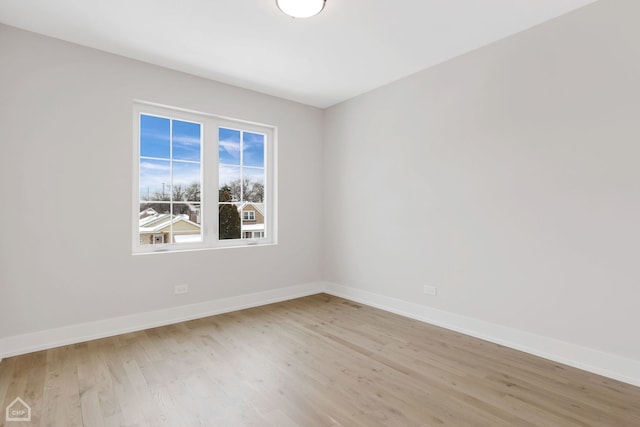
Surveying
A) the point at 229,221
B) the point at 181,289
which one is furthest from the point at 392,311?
the point at 181,289

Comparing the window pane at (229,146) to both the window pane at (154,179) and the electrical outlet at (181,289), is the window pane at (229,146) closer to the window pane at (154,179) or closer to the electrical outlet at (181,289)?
the window pane at (154,179)

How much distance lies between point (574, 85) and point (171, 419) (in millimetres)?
3845

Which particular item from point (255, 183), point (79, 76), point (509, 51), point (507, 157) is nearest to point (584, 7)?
point (509, 51)

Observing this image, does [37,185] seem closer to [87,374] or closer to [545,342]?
[87,374]

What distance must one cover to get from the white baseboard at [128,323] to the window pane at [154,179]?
4.28 feet

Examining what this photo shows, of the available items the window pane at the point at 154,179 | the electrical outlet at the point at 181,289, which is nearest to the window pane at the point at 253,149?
the window pane at the point at 154,179

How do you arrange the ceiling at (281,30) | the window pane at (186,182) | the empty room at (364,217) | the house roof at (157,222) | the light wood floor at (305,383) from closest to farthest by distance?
the light wood floor at (305,383) → the empty room at (364,217) → the ceiling at (281,30) → the house roof at (157,222) → the window pane at (186,182)

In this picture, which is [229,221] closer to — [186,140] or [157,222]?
[157,222]

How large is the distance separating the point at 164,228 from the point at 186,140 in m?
1.10

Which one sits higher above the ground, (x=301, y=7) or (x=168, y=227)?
(x=301, y=7)

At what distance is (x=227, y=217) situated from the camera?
417 cm

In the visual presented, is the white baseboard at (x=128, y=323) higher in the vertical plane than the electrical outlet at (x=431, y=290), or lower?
lower

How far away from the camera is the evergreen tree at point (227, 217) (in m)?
4.11

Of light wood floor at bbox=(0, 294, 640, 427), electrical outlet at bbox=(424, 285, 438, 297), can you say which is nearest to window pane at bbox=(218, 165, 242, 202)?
light wood floor at bbox=(0, 294, 640, 427)
